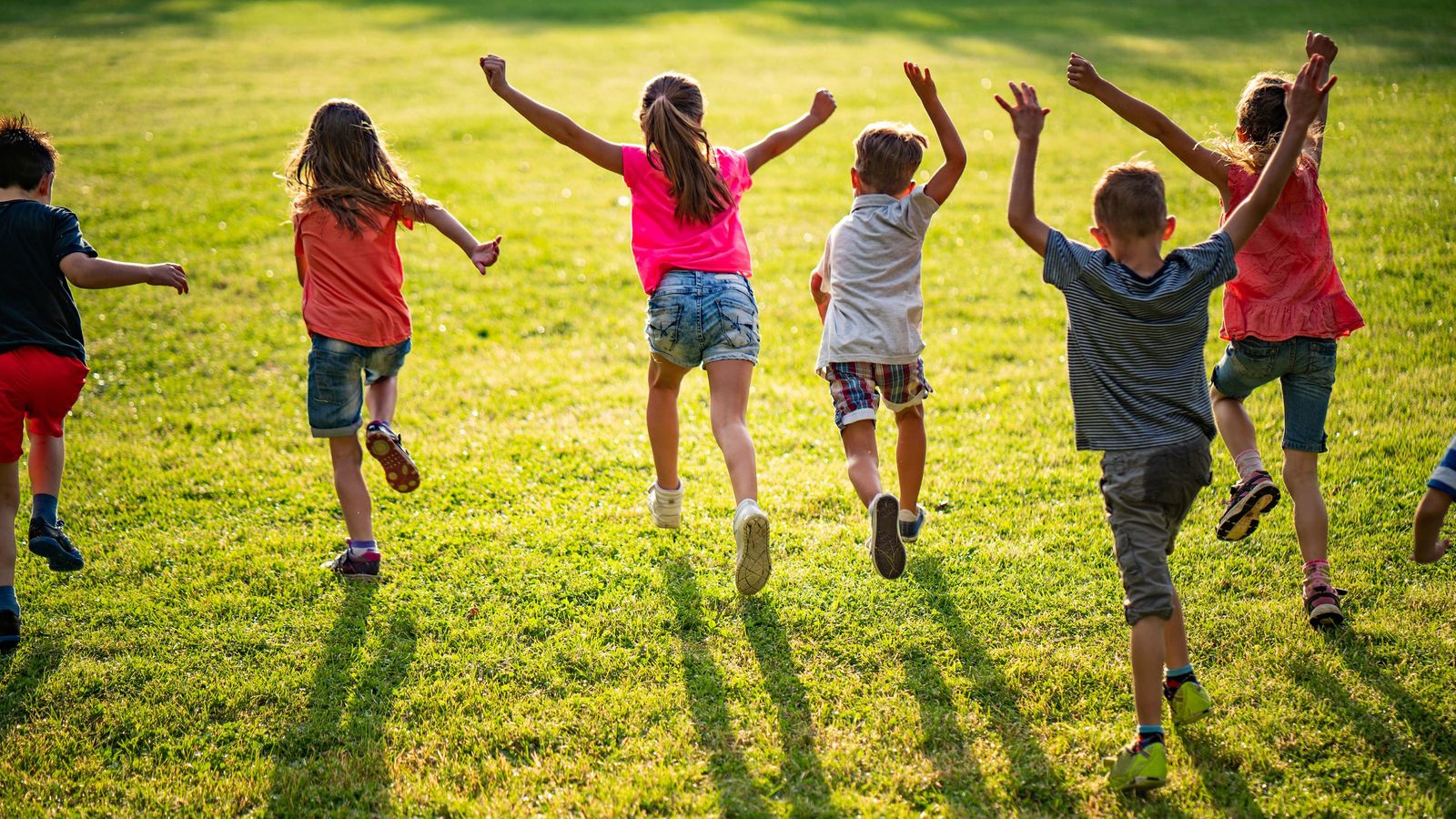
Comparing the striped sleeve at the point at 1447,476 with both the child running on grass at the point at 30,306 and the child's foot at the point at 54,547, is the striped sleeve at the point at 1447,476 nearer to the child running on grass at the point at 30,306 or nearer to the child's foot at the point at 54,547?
the child running on grass at the point at 30,306

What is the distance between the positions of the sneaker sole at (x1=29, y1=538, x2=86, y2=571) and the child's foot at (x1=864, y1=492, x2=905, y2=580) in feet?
11.7

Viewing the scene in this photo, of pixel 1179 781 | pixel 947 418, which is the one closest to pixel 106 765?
pixel 1179 781

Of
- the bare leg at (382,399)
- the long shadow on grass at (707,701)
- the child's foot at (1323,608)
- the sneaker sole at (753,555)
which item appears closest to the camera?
the long shadow on grass at (707,701)

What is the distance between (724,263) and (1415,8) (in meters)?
23.7

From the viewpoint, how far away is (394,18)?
3008 cm

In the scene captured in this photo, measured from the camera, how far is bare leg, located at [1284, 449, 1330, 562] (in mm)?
4633

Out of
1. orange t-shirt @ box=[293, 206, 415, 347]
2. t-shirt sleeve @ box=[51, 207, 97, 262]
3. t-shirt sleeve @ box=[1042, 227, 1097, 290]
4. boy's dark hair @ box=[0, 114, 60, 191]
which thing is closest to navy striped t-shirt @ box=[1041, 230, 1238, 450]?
t-shirt sleeve @ box=[1042, 227, 1097, 290]

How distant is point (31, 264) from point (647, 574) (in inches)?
118

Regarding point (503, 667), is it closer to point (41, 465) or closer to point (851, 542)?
point (851, 542)

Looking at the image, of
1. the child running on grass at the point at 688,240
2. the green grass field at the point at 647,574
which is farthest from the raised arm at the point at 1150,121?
the green grass field at the point at 647,574

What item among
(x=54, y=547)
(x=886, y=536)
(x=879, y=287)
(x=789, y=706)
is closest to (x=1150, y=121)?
(x=879, y=287)

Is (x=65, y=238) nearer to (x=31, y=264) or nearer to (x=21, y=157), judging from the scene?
(x=31, y=264)

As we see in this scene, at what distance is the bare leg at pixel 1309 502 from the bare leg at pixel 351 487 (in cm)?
416

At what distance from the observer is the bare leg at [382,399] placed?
5359 mm
